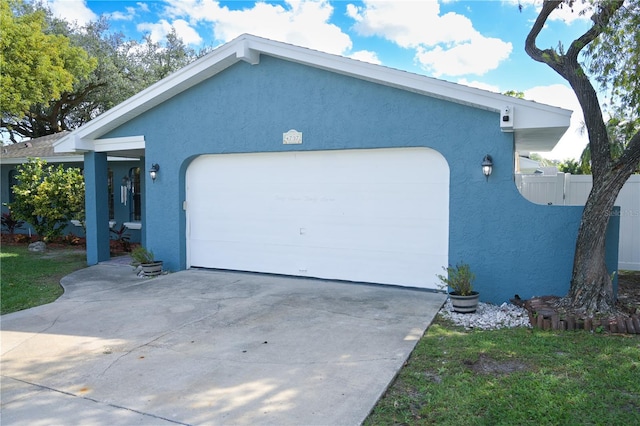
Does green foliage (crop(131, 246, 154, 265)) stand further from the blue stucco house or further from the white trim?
the white trim

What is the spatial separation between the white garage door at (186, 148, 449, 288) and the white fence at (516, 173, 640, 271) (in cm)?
400

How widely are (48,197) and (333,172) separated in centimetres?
918

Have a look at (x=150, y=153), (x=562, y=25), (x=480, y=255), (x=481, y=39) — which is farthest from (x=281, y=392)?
(x=481, y=39)

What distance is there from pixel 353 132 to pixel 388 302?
9.71 ft

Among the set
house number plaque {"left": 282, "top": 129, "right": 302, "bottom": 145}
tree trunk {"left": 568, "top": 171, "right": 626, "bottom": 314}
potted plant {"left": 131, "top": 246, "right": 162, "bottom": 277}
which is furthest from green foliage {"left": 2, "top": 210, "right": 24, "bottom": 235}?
tree trunk {"left": 568, "top": 171, "right": 626, "bottom": 314}

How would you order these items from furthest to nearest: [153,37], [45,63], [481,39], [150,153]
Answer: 1. [153,37]
2. [45,63]
3. [150,153]
4. [481,39]

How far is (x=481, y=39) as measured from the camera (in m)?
9.37

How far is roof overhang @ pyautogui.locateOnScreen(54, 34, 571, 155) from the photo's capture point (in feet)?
21.0

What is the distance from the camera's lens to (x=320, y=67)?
7891 millimetres

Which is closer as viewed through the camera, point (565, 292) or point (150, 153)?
point (565, 292)

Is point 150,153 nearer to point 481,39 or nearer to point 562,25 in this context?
point 481,39

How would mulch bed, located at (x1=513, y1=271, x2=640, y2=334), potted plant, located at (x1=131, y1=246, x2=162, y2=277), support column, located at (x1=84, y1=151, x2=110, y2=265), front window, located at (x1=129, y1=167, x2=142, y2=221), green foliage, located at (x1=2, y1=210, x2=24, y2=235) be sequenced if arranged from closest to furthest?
mulch bed, located at (x1=513, y1=271, x2=640, y2=334) → potted plant, located at (x1=131, y1=246, x2=162, y2=277) → support column, located at (x1=84, y1=151, x2=110, y2=265) → front window, located at (x1=129, y1=167, x2=142, y2=221) → green foliage, located at (x1=2, y1=210, x2=24, y2=235)

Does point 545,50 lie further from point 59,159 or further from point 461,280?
point 59,159

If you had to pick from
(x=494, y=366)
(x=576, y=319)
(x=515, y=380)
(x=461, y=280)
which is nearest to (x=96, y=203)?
(x=461, y=280)
